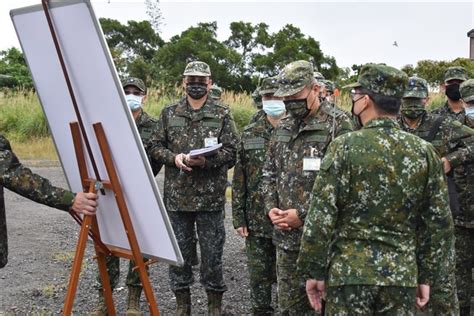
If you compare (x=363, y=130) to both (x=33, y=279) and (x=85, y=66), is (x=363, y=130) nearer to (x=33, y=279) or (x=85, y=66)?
(x=85, y=66)

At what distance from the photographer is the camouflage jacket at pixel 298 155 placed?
13.0 ft

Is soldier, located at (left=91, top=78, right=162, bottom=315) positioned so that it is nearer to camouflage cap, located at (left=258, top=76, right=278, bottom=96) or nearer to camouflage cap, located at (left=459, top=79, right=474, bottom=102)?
camouflage cap, located at (left=258, top=76, right=278, bottom=96)

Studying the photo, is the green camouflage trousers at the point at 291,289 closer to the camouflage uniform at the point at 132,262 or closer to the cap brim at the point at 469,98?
the camouflage uniform at the point at 132,262

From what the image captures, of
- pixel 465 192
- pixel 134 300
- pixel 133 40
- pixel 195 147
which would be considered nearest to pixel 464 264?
pixel 465 192

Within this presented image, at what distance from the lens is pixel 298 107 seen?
13.1ft

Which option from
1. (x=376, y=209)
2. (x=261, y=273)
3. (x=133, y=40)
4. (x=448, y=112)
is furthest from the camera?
(x=133, y=40)

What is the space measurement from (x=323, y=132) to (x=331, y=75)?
2271 centimetres

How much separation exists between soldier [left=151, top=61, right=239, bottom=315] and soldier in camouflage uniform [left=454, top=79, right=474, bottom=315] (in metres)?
2.08

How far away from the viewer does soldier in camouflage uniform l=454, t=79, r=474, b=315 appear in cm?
537

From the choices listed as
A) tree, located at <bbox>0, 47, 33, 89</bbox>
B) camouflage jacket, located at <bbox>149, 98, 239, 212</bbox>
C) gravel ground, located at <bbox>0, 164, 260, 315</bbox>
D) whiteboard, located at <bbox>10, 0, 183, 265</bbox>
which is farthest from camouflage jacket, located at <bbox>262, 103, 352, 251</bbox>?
tree, located at <bbox>0, 47, 33, 89</bbox>

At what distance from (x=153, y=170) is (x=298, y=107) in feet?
7.37

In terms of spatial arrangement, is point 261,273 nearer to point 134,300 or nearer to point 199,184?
point 199,184

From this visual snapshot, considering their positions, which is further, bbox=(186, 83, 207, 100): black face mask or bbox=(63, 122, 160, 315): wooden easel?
bbox=(186, 83, 207, 100): black face mask

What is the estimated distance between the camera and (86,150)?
11.4ft
